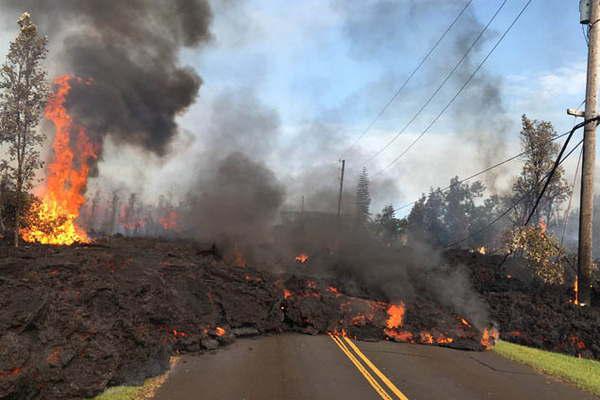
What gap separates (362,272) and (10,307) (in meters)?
15.0

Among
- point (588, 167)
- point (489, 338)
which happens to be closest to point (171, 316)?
point (489, 338)

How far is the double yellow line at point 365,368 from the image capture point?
27.5ft

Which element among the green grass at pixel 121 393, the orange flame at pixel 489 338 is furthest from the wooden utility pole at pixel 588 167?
the green grass at pixel 121 393

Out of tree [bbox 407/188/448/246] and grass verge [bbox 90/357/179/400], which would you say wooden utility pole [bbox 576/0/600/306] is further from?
tree [bbox 407/188/448/246]

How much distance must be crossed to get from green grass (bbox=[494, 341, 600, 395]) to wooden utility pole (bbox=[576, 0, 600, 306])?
9.81 feet

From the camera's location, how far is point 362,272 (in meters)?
20.3

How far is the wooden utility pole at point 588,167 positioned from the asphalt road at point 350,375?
534 cm

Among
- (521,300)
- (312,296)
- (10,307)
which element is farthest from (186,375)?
(521,300)

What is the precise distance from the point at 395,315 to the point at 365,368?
5.88 meters

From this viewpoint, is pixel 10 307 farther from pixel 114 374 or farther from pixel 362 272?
pixel 362 272

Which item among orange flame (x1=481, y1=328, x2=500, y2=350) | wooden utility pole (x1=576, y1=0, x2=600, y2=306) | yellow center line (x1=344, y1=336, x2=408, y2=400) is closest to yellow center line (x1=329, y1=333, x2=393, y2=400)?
yellow center line (x1=344, y1=336, x2=408, y2=400)

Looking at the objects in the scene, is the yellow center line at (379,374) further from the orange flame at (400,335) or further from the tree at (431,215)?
the tree at (431,215)

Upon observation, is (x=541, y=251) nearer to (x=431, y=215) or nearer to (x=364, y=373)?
(x=364, y=373)

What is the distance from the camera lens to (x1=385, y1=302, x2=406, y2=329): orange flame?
50.6 feet
